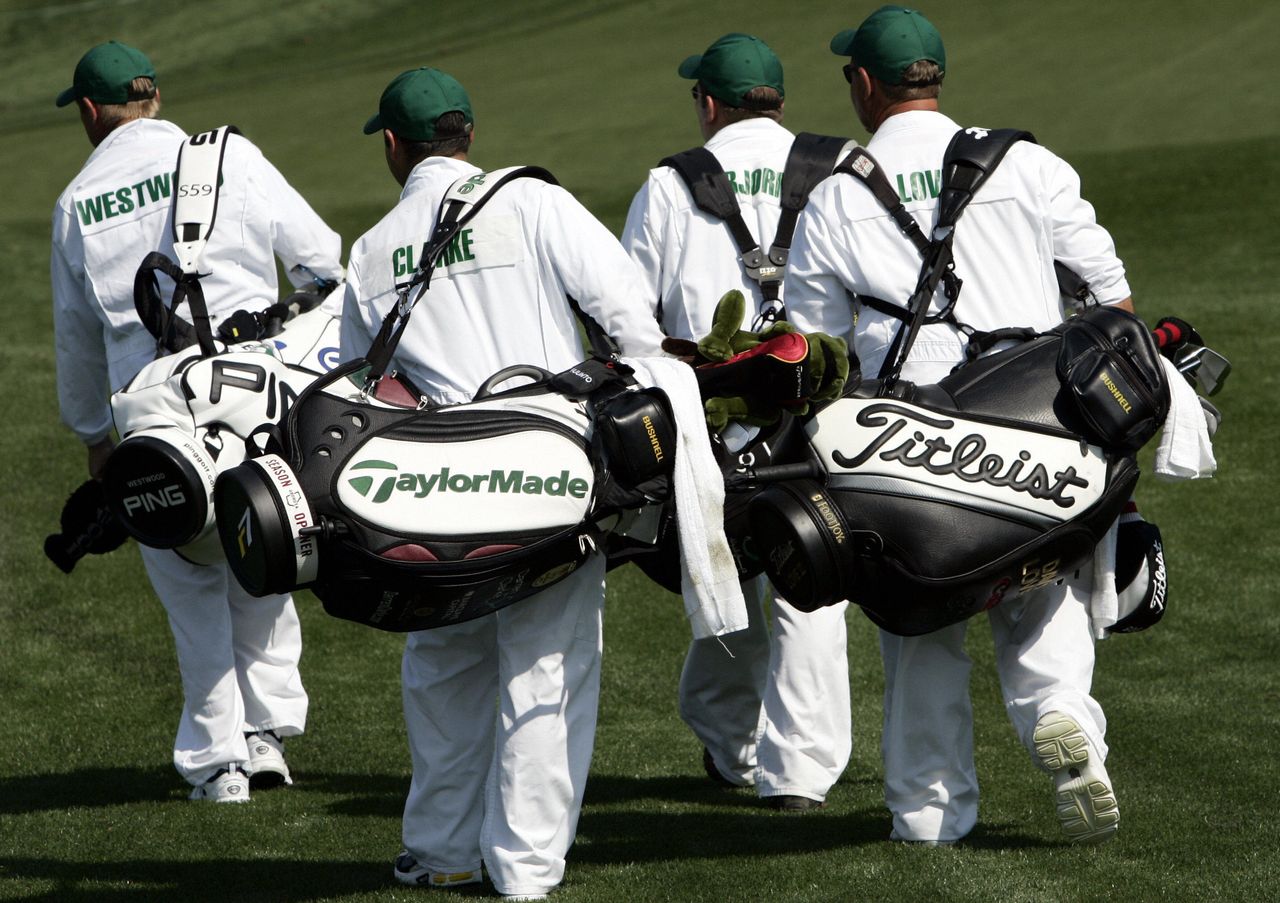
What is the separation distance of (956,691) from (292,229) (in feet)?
8.70

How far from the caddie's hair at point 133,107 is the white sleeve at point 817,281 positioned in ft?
8.05

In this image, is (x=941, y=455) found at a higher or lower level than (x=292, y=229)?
lower

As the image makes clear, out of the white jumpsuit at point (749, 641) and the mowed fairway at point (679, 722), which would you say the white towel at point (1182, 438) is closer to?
the mowed fairway at point (679, 722)

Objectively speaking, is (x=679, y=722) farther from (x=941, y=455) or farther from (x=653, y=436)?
(x=653, y=436)

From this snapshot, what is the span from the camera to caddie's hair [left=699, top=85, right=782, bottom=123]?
5590mm

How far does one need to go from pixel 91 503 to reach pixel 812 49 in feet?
65.9

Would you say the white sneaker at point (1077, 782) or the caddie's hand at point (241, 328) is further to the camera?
the caddie's hand at point (241, 328)

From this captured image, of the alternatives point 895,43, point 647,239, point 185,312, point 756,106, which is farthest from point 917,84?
point 185,312

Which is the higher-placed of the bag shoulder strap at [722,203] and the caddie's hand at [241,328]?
the bag shoulder strap at [722,203]

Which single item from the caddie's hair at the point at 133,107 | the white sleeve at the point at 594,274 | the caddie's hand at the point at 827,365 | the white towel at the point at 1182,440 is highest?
the caddie's hair at the point at 133,107

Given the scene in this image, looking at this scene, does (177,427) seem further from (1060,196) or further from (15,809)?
(1060,196)

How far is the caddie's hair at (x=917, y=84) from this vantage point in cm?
463

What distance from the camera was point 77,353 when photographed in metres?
5.77

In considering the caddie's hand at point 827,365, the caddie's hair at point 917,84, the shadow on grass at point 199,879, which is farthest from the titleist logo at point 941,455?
the shadow on grass at point 199,879
